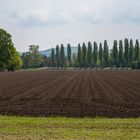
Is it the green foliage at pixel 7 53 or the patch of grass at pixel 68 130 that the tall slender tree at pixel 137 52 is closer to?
the green foliage at pixel 7 53

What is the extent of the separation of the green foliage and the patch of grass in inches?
3763

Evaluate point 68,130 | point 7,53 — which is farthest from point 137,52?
point 68,130

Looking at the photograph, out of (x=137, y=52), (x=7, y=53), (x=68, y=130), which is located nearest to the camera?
(x=68, y=130)

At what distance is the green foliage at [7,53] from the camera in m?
111

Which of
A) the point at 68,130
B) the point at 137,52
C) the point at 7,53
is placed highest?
the point at 137,52

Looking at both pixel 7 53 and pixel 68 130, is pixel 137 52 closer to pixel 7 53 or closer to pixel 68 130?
pixel 7 53

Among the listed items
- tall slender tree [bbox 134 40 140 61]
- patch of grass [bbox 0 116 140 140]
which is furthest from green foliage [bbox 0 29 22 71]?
patch of grass [bbox 0 116 140 140]

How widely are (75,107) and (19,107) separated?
9.78 feet

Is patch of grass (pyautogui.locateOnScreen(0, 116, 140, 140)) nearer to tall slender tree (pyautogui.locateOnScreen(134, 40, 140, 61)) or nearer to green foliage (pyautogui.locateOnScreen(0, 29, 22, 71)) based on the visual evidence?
green foliage (pyautogui.locateOnScreen(0, 29, 22, 71))

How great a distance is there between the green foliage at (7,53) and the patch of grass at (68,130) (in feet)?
314

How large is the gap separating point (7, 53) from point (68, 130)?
325 feet

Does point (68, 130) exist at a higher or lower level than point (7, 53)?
lower

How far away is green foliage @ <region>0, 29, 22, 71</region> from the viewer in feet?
363

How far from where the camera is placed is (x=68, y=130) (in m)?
13.4
